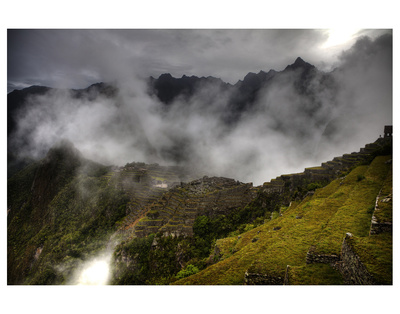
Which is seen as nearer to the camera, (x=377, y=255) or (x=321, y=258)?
(x=377, y=255)

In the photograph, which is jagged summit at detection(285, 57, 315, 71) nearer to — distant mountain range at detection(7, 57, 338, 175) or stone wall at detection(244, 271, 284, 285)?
distant mountain range at detection(7, 57, 338, 175)

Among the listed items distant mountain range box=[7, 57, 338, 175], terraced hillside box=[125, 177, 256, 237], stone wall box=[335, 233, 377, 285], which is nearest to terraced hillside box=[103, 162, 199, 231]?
terraced hillside box=[125, 177, 256, 237]

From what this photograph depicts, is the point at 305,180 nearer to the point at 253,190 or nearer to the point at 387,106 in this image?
the point at 253,190

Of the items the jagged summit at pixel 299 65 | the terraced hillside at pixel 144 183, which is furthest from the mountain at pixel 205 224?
the jagged summit at pixel 299 65

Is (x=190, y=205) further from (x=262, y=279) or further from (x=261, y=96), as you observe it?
(x=262, y=279)

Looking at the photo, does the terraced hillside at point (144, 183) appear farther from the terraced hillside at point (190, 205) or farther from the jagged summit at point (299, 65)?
the jagged summit at point (299, 65)

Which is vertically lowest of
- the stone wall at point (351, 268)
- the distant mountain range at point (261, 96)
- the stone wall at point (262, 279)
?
the stone wall at point (262, 279)

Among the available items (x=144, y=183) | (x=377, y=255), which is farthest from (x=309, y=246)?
(x=144, y=183)

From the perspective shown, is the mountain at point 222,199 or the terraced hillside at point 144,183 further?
the terraced hillside at point 144,183

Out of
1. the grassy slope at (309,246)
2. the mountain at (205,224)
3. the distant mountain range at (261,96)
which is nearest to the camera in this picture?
the grassy slope at (309,246)

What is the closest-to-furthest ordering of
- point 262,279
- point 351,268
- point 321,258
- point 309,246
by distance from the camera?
point 351,268 → point 321,258 → point 262,279 → point 309,246

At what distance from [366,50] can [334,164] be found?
473 inches

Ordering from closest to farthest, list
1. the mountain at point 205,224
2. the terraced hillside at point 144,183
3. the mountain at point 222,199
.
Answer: the mountain at point 205,224
the mountain at point 222,199
the terraced hillside at point 144,183

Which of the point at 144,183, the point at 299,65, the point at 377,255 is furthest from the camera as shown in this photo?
the point at 144,183
